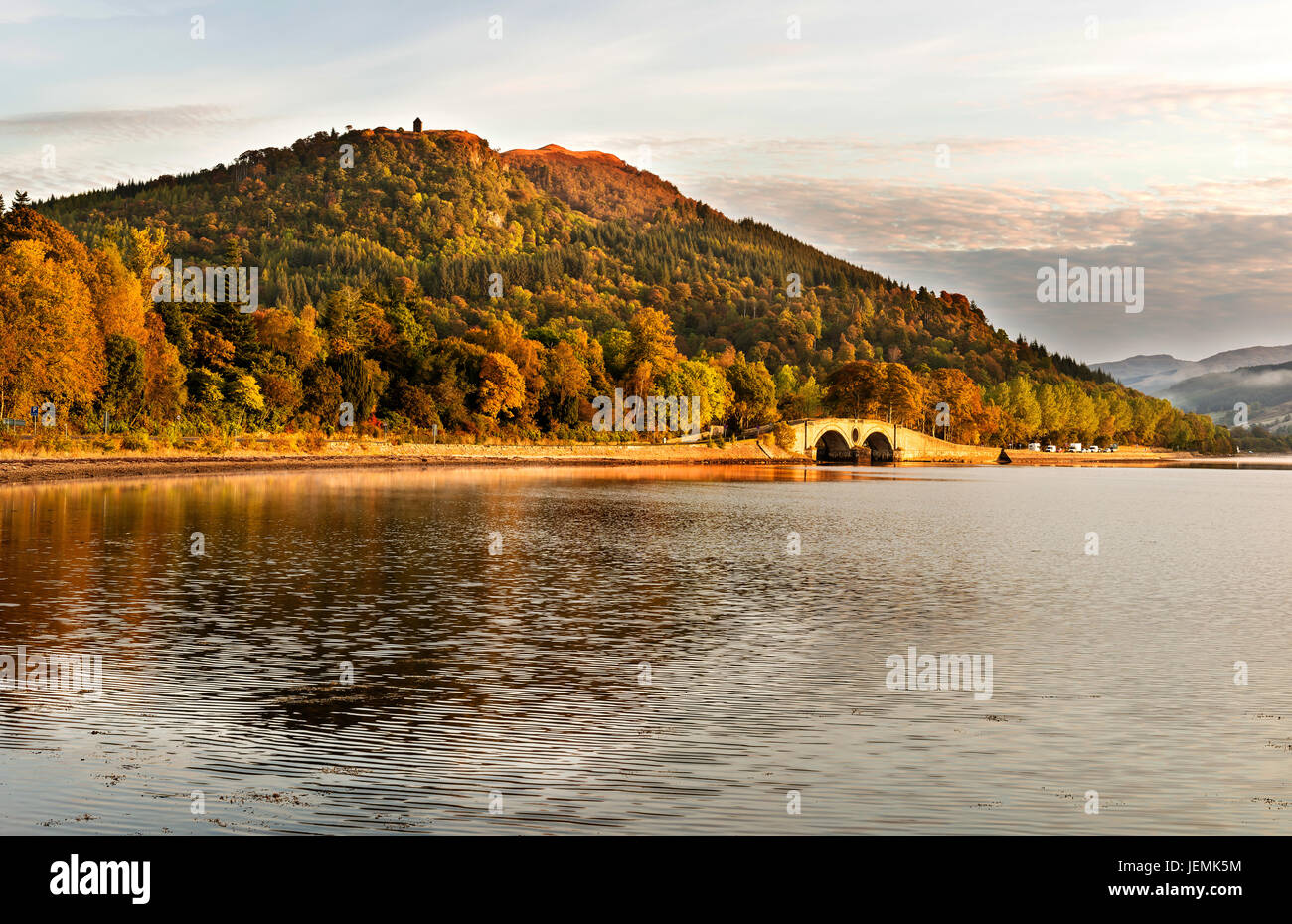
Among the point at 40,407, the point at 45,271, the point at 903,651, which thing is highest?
the point at 45,271

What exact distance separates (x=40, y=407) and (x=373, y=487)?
2438cm

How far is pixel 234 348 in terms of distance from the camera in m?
104

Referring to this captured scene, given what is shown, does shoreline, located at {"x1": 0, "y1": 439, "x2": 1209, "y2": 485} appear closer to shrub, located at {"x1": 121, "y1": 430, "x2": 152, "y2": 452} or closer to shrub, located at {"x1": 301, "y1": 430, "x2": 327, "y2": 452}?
shrub, located at {"x1": 301, "y1": 430, "x2": 327, "y2": 452}

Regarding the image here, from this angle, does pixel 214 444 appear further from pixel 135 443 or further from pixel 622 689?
pixel 622 689

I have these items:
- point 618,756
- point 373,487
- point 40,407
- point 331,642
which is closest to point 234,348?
point 40,407

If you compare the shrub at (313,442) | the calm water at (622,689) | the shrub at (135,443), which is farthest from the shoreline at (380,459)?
the calm water at (622,689)

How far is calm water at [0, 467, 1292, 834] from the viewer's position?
1174 centimetres

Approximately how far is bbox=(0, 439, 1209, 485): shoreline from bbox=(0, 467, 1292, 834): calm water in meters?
29.9

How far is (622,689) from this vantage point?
1750 cm

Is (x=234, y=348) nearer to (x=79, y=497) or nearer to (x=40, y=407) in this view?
(x=40, y=407)

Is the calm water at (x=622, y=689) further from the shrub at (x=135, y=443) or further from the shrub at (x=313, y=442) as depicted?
the shrub at (x=313, y=442)

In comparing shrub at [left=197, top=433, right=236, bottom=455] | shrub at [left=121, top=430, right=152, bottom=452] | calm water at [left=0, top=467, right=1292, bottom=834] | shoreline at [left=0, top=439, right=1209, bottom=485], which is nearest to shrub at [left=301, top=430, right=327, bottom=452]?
shoreline at [left=0, top=439, right=1209, bottom=485]

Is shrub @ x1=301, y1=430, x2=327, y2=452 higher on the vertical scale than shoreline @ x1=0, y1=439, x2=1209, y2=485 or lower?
higher
